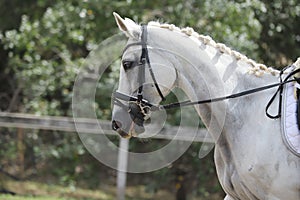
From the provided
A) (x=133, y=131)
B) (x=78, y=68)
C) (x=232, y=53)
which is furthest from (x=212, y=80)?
(x=78, y=68)

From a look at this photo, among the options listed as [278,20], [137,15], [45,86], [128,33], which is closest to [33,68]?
[45,86]

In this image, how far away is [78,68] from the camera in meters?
9.80

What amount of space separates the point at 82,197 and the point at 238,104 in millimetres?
5654

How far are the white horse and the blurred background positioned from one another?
16.0 ft

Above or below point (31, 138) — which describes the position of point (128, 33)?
above

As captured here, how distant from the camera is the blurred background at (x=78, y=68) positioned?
30.0ft

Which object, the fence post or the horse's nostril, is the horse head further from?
the fence post

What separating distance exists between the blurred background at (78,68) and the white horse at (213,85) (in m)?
4.89

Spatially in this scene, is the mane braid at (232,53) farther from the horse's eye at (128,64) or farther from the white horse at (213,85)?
the horse's eye at (128,64)

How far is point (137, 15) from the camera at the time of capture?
9680 mm

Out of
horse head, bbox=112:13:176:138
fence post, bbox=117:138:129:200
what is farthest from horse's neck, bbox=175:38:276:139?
fence post, bbox=117:138:129:200

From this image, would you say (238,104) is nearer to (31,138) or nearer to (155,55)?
(155,55)

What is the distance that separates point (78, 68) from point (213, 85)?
19.5 feet

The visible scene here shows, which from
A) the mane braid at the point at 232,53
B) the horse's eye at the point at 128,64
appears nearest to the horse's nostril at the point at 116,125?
the horse's eye at the point at 128,64
